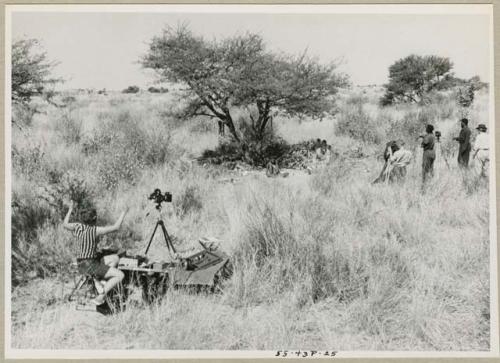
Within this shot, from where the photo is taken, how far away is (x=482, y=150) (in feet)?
21.8

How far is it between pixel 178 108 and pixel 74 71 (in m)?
3.02

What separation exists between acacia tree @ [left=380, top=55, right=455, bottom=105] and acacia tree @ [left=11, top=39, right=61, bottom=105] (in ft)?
16.1

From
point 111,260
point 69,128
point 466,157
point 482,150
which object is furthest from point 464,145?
point 69,128

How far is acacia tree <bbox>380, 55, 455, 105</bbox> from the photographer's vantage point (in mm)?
7391

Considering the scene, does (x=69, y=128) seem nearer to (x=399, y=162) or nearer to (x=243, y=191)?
(x=243, y=191)

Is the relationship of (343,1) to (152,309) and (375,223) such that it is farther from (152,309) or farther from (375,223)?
(152,309)

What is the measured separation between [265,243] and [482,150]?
10.9 ft

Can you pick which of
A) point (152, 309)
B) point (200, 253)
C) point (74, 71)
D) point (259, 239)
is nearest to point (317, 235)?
point (259, 239)

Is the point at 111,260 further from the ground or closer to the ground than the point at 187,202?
closer to the ground

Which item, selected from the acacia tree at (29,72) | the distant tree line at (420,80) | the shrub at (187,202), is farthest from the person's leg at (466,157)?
the acacia tree at (29,72)

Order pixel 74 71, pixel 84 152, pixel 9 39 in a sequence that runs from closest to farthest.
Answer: pixel 9 39 → pixel 74 71 → pixel 84 152

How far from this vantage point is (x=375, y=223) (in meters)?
6.20

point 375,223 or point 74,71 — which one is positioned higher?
point 74,71

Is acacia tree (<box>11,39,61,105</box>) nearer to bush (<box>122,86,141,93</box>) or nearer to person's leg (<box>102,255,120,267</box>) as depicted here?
bush (<box>122,86,141,93</box>)
